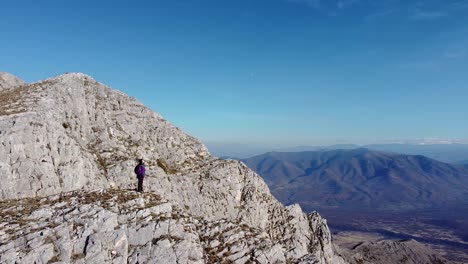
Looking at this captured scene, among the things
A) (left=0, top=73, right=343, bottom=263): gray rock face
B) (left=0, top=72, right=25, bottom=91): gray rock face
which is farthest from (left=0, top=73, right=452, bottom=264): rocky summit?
(left=0, top=72, right=25, bottom=91): gray rock face

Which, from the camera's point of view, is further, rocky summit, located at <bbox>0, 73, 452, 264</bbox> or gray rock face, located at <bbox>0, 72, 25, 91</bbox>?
gray rock face, located at <bbox>0, 72, 25, 91</bbox>

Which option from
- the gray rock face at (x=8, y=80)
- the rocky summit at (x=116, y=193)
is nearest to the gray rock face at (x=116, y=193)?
the rocky summit at (x=116, y=193)

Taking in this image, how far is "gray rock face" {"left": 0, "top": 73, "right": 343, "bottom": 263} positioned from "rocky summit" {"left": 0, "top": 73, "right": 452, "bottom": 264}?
0.12 metres

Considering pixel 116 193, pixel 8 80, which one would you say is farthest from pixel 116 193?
pixel 8 80

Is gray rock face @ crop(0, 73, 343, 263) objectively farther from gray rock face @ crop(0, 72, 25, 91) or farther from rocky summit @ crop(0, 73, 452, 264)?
gray rock face @ crop(0, 72, 25, 91)

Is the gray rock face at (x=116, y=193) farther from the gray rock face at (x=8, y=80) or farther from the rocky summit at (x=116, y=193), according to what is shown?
the gray rock face at (x=8, y=80)

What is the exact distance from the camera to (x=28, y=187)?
1533 inches

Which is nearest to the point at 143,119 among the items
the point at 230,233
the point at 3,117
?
the point at 3,117

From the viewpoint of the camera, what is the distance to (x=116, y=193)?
39.6 m

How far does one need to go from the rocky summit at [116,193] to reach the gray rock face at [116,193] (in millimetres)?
122

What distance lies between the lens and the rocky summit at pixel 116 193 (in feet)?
105

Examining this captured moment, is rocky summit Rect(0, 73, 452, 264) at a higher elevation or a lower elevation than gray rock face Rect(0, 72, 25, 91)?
lower

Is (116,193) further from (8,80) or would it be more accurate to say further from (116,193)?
(8,80)

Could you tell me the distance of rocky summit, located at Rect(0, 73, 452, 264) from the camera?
32153 mm
